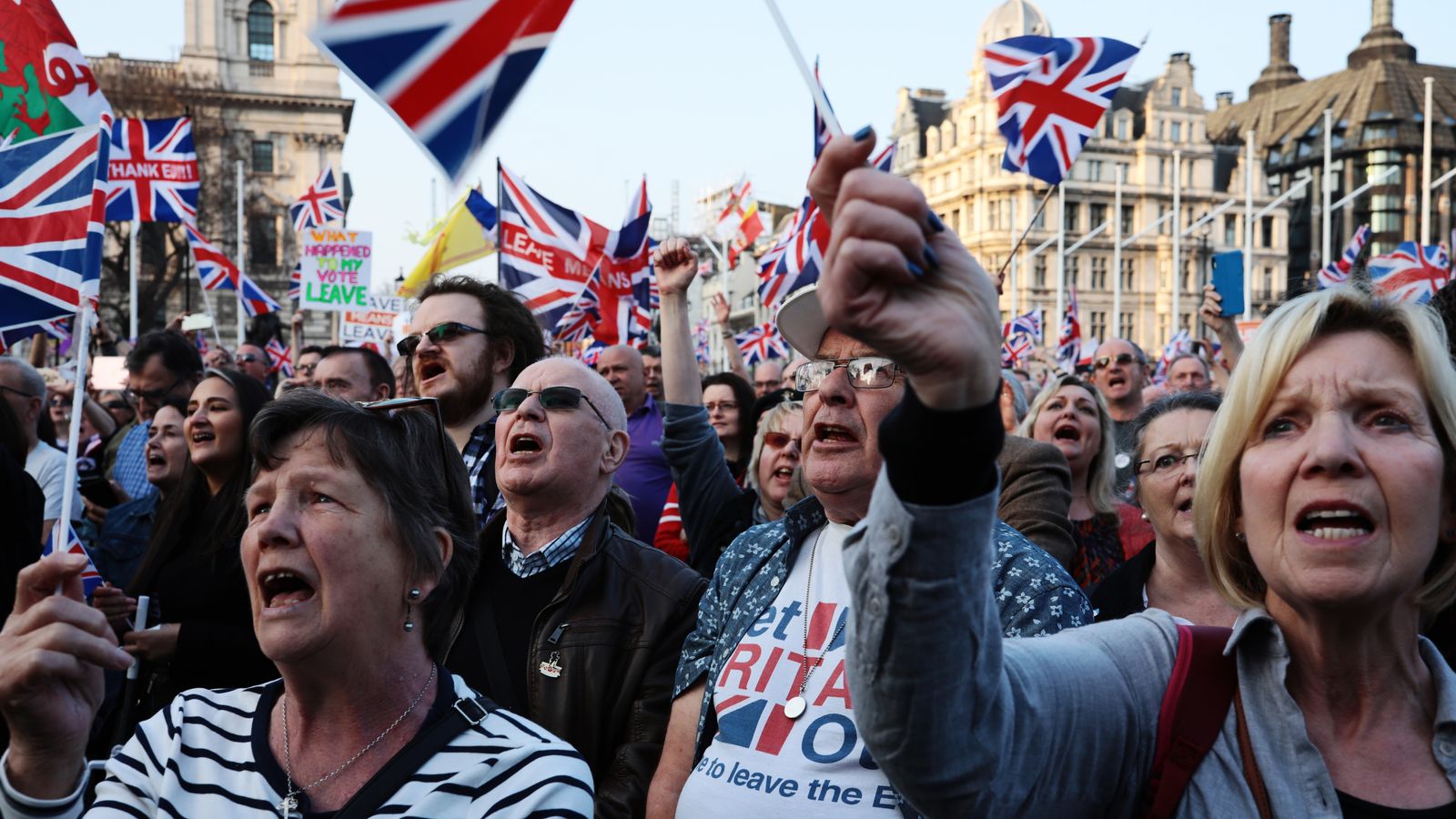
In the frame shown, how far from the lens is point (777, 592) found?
3.02 metres

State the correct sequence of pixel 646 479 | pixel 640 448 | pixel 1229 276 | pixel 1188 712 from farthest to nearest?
pixel 1229 276, pixel 640 448, pixel 646 479, pixel 1188 712

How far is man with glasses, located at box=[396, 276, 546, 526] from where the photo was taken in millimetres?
4637

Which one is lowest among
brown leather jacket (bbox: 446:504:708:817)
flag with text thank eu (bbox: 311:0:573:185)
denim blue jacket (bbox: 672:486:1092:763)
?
brown leather jacket (bbox: 446:504:708:817)

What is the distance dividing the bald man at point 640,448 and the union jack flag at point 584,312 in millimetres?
3176

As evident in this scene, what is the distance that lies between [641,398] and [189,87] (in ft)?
145

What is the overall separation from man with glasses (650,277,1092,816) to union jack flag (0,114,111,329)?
8.60 ft

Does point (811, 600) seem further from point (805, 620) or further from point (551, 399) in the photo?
point (551, 399)

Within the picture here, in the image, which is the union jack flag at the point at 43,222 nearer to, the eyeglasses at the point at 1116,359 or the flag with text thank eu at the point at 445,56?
the flag with text thank eu at the point at 445,56

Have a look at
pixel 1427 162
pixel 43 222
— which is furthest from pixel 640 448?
pixel 1427 162

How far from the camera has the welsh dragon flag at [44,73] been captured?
15.0ft

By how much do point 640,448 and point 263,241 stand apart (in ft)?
154

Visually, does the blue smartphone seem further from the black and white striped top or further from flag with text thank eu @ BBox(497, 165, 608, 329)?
the black and white striped top

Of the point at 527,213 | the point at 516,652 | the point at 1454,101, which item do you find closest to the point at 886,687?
the point at 516,652

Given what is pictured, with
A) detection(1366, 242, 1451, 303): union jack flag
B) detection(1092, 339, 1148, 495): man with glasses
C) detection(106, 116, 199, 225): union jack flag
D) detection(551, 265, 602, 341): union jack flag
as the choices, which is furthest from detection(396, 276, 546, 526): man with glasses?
detection(1366, 242, 1451, 303): union jack flag
